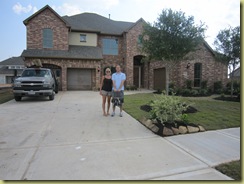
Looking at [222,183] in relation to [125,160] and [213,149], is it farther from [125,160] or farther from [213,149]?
[125,160]

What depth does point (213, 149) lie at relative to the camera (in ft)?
13.1

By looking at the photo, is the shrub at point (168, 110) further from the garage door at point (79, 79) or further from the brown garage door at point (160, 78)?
the garage door at point (79, 79)

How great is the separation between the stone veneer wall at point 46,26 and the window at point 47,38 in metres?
0.26

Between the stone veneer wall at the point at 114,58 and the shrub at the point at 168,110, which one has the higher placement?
the stone veneer wall at the point at 114,58

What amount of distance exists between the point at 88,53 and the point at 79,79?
268cm

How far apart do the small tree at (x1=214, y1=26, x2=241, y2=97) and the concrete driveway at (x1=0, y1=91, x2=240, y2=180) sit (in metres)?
8.93

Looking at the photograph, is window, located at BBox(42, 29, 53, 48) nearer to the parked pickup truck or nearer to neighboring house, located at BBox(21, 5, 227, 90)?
neighboring house, located at BBox(21, 5, 227, 90)

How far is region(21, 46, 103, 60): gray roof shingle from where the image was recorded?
1753 centimetres

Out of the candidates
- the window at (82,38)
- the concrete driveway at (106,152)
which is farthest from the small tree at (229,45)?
the window at (82,38)

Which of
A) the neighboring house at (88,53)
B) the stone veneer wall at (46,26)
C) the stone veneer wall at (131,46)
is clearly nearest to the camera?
the neighboring house at (88,53)

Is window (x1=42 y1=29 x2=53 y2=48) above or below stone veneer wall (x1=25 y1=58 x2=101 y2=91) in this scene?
above

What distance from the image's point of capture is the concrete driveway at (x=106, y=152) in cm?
305

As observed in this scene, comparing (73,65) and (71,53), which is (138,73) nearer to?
(73,65)

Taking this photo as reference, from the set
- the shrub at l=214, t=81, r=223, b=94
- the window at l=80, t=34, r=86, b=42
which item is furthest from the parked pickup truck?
the shrub at l=214, t=81, r=223, b=94
